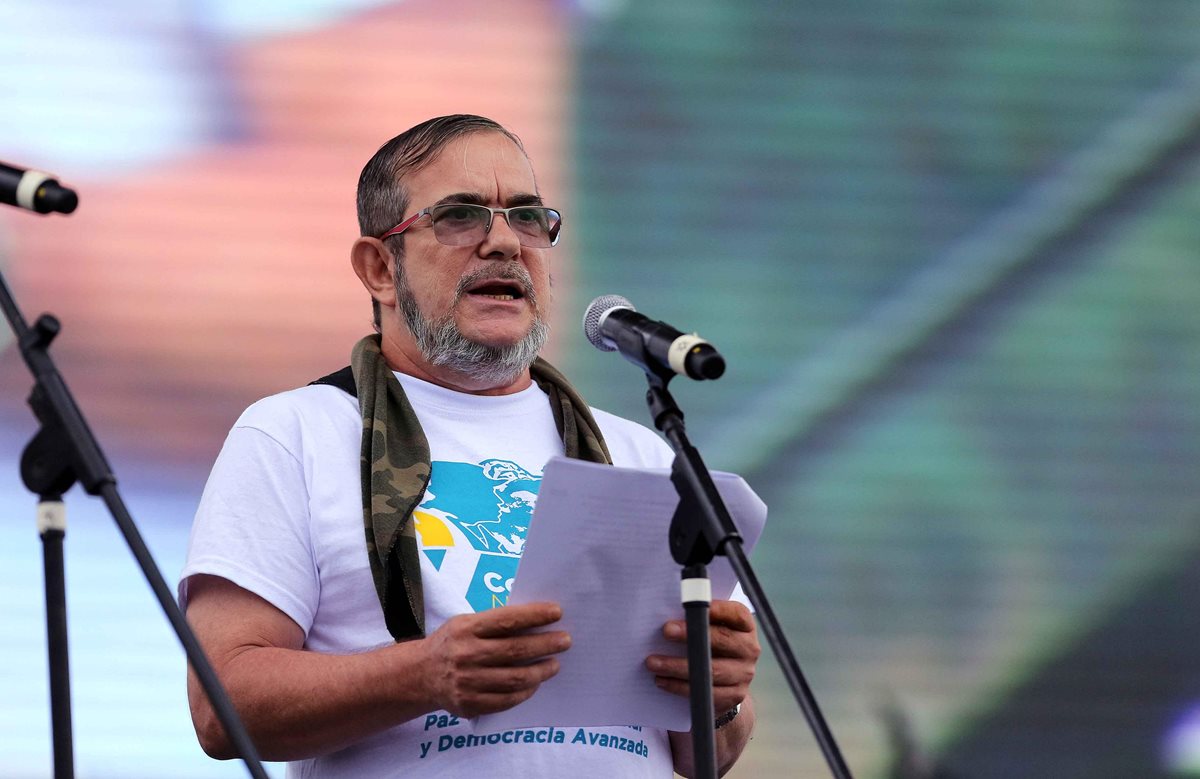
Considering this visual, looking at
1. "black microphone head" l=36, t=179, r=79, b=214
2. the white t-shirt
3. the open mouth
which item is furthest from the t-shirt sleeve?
"black microphone head" l=36, t=179, r=79, b=214

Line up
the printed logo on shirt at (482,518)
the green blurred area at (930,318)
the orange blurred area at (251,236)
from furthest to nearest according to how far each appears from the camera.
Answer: the green blurred area at (930,318) → the orange blurred area at (251,236) → the printed logo on shirt at (482,518)

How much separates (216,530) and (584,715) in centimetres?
64

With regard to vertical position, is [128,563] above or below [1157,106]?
below

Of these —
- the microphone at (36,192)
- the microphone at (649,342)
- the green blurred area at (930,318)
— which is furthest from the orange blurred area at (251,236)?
the microphone at (36,192)

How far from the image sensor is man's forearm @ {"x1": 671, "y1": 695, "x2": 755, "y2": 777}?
255cm

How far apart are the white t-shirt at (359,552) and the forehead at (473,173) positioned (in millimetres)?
454

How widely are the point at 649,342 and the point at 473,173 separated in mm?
872

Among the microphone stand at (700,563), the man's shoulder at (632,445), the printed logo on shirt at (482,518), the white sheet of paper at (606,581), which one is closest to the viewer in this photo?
the microphone stand at (700,563)

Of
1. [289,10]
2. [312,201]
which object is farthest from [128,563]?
[289,10]

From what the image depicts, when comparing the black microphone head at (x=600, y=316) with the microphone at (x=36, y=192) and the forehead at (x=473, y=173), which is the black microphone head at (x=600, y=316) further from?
the microphone at (x=36, y=192)

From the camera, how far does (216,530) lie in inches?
93.4

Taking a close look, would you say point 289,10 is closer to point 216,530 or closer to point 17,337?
point 216,530

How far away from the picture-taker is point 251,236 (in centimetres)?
442

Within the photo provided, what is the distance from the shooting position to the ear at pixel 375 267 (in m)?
2.91
